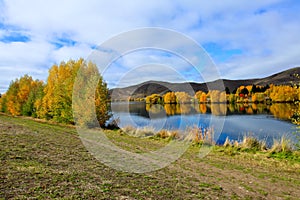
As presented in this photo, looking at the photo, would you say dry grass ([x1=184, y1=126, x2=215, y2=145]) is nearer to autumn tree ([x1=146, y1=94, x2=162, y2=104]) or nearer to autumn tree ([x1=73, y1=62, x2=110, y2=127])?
autumn tree ([x1=73, y1=62, x2=110, y2=127])

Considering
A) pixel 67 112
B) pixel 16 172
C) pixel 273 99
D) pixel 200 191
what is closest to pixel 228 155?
pixel 200 191

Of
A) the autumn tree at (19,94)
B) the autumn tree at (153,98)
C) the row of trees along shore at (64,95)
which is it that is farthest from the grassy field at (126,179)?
the autumn tree at (19,94)

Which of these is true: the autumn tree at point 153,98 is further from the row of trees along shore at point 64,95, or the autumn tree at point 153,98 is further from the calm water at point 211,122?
the row of trees along shore at point 64,95

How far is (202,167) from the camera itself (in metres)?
8.04

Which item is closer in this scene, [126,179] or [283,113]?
[126,179]

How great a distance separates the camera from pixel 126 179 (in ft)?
19.9

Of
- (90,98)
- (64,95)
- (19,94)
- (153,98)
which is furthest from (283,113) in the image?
(19,94)

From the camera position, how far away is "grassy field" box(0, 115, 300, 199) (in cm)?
495

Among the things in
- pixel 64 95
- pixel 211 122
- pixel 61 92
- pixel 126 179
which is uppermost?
pixel 61 92

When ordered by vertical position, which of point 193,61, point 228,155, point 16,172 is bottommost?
point 228,155

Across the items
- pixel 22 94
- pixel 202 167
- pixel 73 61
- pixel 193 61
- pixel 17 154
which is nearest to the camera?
pixel 17 154

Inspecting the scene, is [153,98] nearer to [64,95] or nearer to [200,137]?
[64,95]

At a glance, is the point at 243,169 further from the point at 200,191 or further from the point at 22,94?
the point at 22,94

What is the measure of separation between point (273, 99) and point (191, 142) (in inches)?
2778
